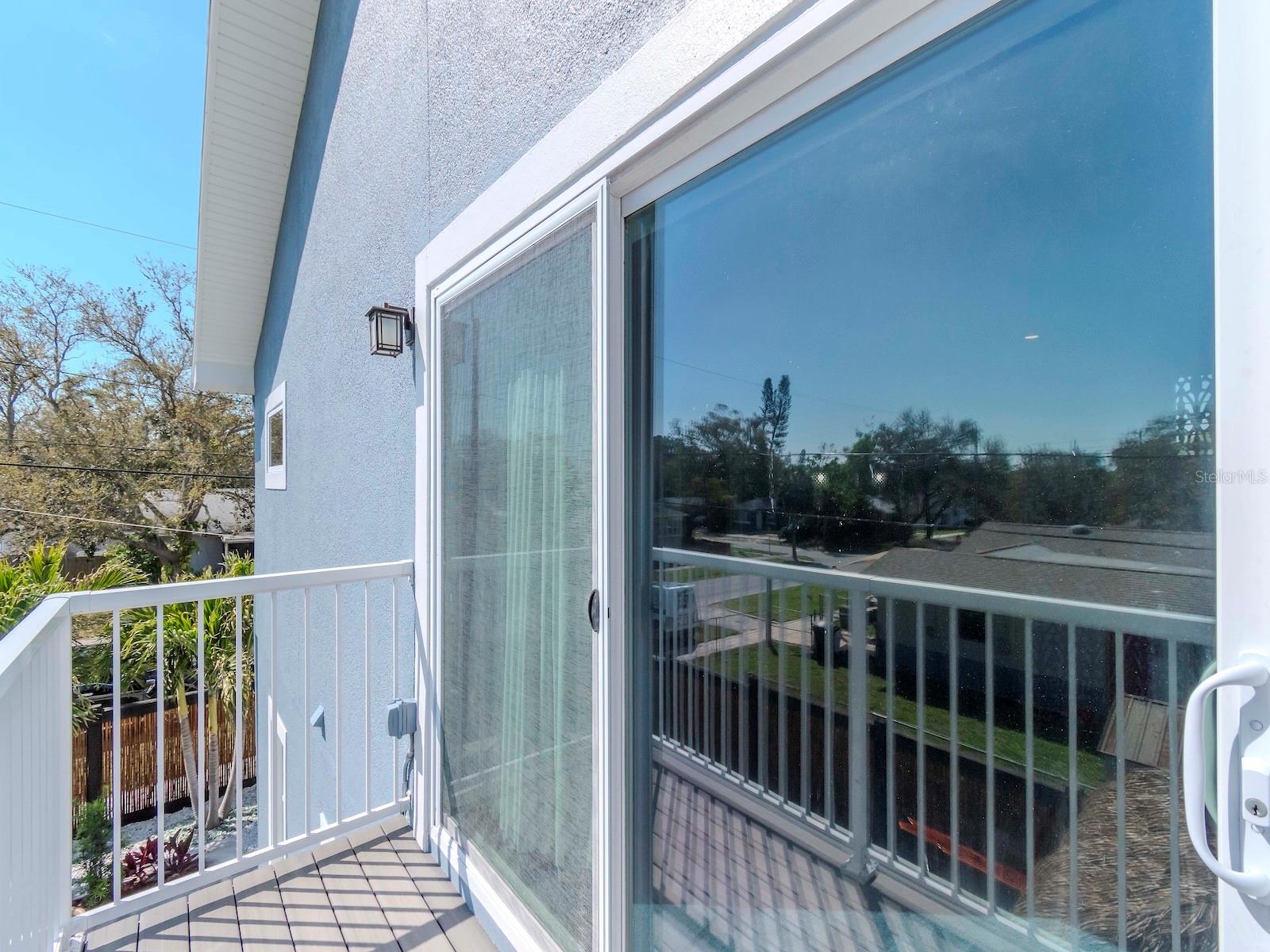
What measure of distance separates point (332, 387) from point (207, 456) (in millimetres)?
13588

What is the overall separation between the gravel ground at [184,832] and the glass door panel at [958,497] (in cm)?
935

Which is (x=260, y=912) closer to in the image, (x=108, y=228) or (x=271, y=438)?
(x=271, y=438)

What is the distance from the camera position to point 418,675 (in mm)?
2664

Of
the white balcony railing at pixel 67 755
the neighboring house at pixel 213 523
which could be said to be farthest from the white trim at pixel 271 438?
the neighboring house at pixel 213 523

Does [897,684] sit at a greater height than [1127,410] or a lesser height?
lesser

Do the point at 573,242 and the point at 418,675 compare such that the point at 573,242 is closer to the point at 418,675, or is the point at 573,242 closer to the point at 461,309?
the point at 461,309

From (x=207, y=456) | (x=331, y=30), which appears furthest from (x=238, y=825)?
(x=207, y=456)

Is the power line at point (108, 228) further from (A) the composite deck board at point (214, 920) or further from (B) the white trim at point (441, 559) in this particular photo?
(A) the composite deck board at point (214, 920)

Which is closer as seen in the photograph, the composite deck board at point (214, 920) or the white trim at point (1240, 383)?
the white trim at point (1240, 383)

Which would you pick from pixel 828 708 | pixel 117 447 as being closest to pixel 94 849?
pixel 117 447

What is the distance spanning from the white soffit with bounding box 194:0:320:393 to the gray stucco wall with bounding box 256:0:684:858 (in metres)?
0.22

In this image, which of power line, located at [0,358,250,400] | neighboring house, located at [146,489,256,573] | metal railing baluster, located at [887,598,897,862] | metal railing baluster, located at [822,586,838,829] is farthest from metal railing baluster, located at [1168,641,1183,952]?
neighboring house, located at [146,489,256,573]

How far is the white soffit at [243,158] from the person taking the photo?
14.6ft

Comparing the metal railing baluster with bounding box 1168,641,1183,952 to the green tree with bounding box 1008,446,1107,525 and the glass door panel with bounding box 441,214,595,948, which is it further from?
the glass door panel with bounding box 441,214,595,948
